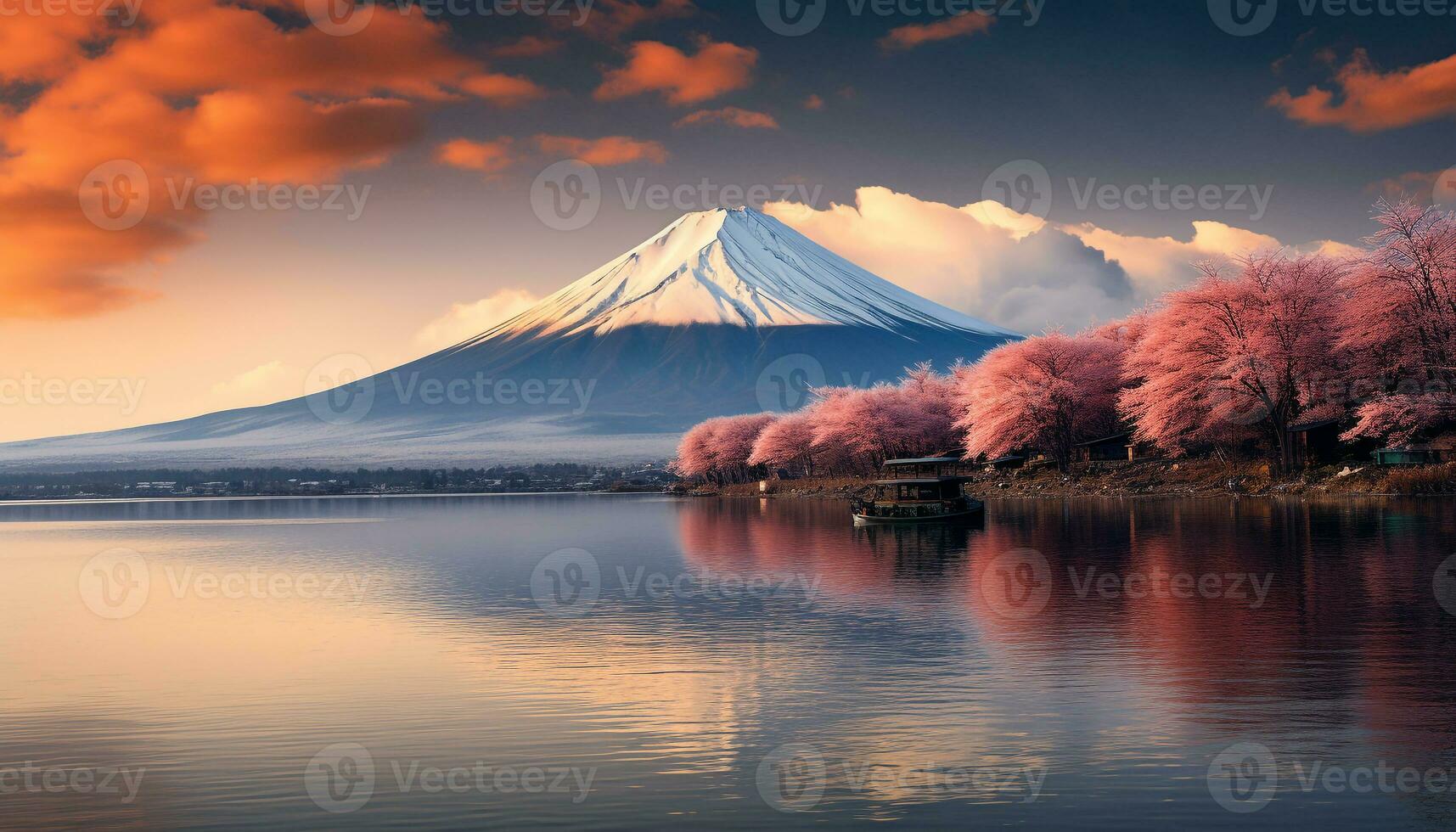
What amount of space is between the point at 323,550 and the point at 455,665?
120 ft

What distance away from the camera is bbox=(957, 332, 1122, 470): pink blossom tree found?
8944 centimetres

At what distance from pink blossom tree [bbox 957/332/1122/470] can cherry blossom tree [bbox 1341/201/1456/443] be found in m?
25.7

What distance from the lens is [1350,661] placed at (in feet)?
61.8
